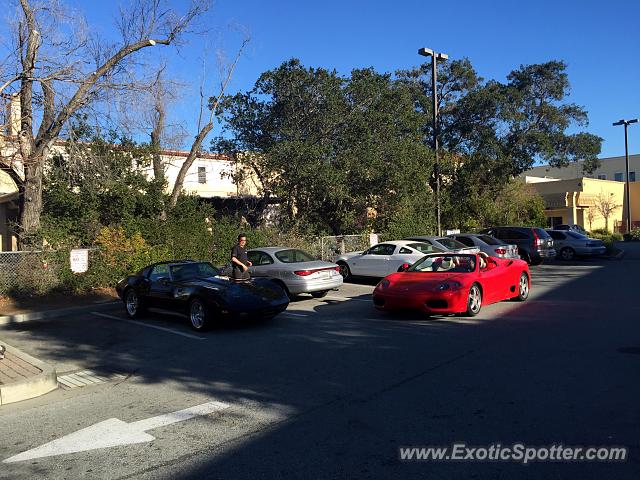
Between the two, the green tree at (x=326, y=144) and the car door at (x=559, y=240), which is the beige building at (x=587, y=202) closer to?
the car door at (x=559, y=240)

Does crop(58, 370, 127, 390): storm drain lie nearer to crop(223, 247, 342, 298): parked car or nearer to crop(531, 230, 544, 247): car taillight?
crop(223, 247, 342, 298): parked car

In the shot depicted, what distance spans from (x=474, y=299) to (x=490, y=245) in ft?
33.5

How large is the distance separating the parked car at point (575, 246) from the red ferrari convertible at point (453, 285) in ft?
49.7

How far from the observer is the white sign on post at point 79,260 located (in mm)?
14070

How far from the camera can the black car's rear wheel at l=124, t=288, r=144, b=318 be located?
1130 cm

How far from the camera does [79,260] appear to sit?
14180 millimetres

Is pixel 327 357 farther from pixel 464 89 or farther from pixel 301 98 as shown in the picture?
pixel 464 89

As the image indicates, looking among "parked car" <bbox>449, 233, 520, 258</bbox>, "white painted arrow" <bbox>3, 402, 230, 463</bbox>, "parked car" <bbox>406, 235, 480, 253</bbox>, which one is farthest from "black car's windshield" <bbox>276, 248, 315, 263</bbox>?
"white painted arrow" <bbox>3, 402, 230, 463</bbox>

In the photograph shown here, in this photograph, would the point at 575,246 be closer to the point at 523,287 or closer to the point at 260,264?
the point at 523,287

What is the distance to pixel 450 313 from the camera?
995 centimetres

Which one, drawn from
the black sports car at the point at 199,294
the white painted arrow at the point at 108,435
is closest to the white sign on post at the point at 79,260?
the black sports car at the point at 199,294

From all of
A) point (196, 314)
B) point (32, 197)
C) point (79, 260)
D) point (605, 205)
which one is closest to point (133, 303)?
point (196, 314)

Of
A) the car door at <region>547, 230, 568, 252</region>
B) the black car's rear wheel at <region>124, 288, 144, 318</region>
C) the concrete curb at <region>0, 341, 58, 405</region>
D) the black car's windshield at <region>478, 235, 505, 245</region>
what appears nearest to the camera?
the concrete curb at <region>0, 341, 58, 405</region>

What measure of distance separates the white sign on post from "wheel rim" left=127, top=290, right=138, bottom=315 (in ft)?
11.0
